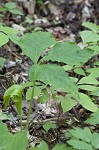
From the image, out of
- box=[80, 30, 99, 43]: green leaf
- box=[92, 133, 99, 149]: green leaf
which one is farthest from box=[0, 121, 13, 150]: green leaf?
box=[80, 30, 99, 43]: green leaf

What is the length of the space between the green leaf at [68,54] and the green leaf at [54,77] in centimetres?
7

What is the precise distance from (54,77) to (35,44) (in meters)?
0.30

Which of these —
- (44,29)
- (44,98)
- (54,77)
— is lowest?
(44,29)

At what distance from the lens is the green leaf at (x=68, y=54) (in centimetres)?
180

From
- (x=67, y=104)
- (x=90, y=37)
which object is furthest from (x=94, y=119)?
(x=90, y=37)

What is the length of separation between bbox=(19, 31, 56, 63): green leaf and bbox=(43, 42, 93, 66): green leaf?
0.06 metres

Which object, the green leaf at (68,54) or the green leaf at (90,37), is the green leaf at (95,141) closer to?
the green leaf at (68,54)

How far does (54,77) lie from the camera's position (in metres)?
1.71

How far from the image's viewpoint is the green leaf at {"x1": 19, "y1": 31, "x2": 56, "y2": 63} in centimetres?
184

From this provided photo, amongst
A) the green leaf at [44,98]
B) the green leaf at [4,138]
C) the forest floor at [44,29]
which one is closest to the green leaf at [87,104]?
the green leaf at [44,98]

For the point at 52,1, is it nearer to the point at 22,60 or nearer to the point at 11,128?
the point at 22,60

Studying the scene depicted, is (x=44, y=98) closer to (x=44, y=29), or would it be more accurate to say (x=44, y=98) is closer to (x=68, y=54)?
(x=68, y=54)

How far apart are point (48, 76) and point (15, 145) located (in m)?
0.41

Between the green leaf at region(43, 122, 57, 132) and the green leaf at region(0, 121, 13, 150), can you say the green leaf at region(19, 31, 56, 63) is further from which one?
the green leaf at region(43, 122, 57, 132)
